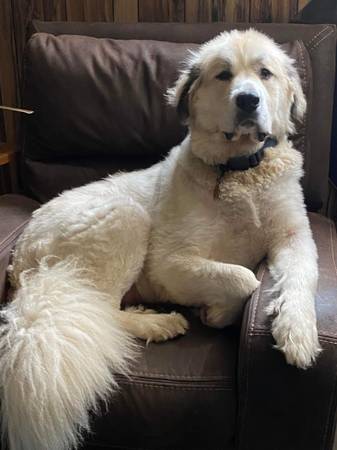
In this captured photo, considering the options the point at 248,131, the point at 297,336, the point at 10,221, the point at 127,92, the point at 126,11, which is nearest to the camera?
the point at 297,336

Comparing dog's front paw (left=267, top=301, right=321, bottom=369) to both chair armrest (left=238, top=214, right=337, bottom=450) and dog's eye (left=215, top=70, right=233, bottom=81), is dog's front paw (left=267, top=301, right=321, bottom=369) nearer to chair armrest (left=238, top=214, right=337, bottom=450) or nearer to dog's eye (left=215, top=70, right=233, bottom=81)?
chair armrest (left=238, top=214, right=337, bottom=450)

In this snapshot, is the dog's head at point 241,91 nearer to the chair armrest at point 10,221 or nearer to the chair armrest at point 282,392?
the chair armrest at point 282,392

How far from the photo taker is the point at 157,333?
4.78ft

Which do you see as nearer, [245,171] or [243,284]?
[243,284]

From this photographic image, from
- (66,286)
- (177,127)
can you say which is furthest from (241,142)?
(66,286)

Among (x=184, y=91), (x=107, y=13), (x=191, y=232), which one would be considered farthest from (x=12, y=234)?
(x=107, y=13)

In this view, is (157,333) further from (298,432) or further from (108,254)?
(298,432)

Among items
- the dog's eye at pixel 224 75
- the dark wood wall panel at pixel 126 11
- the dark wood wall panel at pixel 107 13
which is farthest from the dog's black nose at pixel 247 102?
the dark wood wall panel at pixel 126 11

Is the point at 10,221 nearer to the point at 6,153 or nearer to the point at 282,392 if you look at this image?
the point at 6,153

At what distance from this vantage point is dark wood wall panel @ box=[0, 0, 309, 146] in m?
2.22

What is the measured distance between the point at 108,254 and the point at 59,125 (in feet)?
2.00

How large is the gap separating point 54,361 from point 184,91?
0.88 m

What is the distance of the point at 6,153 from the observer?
2180mm

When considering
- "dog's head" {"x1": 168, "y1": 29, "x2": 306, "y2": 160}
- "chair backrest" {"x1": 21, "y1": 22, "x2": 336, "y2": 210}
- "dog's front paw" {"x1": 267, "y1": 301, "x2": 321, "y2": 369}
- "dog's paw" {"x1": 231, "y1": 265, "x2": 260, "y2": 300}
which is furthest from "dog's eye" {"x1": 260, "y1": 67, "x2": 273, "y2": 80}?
"dog's front paw" {"x1": 267, "y1": 301, "x2": 321, "y2": 369}
